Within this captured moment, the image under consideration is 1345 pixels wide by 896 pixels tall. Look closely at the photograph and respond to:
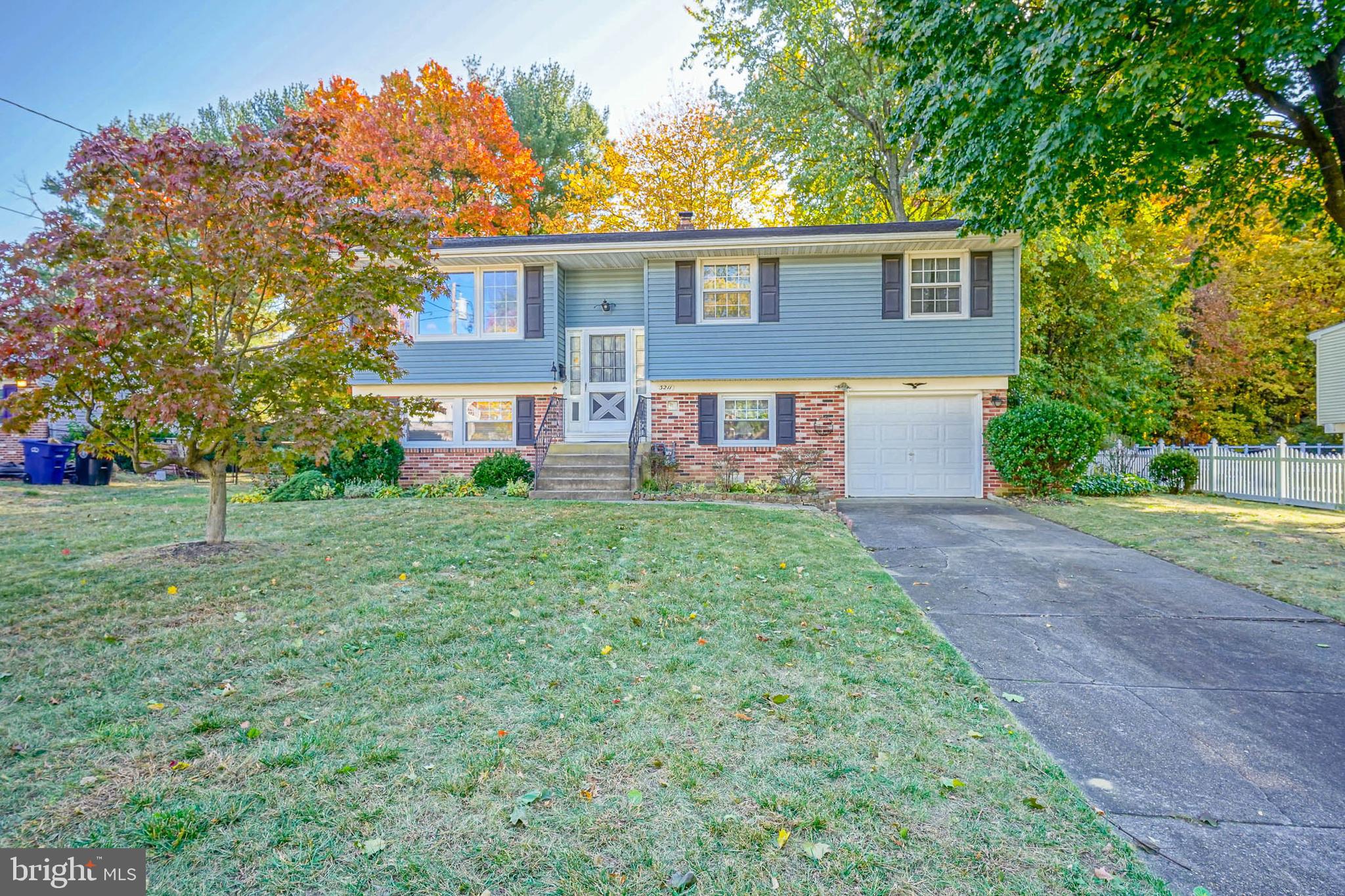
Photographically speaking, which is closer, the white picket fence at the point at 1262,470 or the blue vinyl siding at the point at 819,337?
the white picket fence at the point at 1262,470

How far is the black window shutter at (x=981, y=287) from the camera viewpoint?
1228 centimetres

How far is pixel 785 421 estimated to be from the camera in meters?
12.9

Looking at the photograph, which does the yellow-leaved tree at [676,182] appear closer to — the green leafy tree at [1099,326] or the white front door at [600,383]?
the green leafy tree at [1099,326]

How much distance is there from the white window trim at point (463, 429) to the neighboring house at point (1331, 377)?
2068 centimetres

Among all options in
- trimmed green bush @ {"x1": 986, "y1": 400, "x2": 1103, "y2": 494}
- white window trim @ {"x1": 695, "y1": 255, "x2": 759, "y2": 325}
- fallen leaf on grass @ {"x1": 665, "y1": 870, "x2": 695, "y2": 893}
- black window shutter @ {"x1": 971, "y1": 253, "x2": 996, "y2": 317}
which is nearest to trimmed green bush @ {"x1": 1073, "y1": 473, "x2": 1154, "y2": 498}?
trimmed green bush @ {"x1": 986, "y1": 400, "x2": 1103, "y2": 494}

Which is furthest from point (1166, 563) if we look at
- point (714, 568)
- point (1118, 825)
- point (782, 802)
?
point (782, 802)

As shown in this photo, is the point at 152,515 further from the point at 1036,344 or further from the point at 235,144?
the point at 1036,344

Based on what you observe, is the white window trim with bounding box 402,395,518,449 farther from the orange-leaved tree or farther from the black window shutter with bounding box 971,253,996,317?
the black window shutter with bounding box 971,253,996,317

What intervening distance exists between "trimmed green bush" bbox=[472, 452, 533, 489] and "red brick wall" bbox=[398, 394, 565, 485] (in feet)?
3.28

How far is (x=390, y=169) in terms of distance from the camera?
20.5m

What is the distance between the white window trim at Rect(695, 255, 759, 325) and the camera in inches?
504

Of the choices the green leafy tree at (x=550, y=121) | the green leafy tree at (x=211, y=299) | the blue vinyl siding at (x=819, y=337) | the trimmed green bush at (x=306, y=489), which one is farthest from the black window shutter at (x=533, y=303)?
the green leafy tree at (x=550, y=121)

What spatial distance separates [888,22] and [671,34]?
10.5 metres

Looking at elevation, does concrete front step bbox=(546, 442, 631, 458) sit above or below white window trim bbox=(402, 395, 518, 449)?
below
